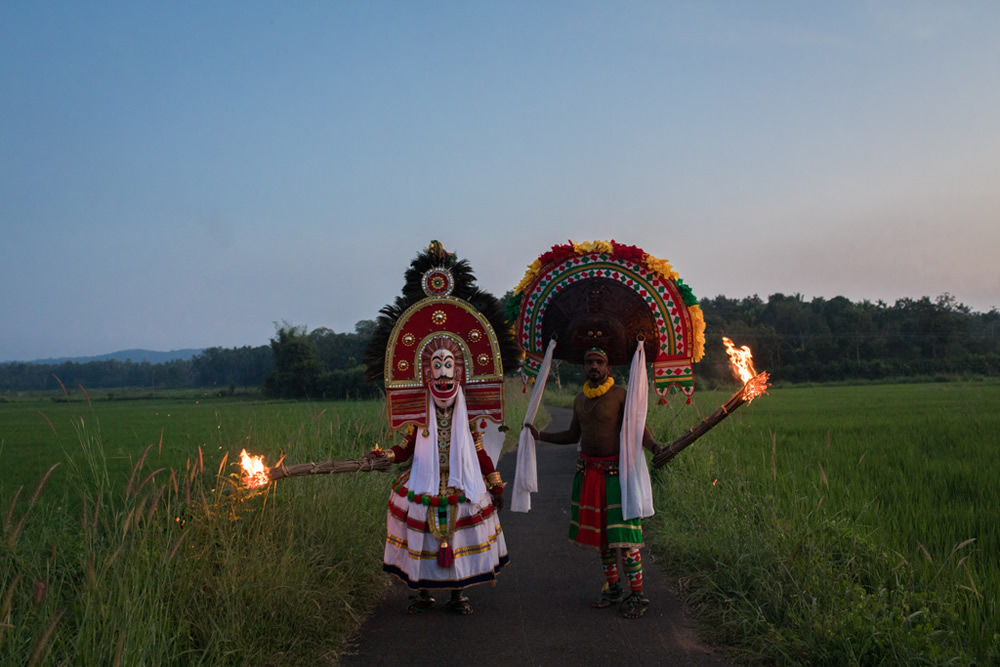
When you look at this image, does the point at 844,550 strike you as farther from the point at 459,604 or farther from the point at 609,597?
the point at 459,604

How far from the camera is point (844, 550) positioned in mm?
5172

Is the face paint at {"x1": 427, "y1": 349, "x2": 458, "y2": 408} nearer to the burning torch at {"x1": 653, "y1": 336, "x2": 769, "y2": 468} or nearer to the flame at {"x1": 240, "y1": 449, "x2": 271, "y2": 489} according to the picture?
Result: the flame at {"x1": 240, "y1": 449, "x2": 271, "y2": 489}

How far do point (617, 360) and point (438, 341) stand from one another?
1443 millimetres

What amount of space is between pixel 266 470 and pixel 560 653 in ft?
7.62

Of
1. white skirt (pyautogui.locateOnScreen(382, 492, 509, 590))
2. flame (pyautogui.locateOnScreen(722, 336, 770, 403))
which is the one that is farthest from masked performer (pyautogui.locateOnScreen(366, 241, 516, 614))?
flame (pyautogui.locateOnScreen(722, 336, 770, 403))

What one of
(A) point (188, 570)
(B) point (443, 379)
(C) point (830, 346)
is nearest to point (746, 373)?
(B) point (443, 379)

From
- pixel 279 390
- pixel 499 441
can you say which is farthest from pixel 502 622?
pixel 279 390

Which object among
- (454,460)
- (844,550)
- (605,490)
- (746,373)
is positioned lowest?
(844,550)

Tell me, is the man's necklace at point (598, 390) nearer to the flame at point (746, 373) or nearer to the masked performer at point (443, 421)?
the masked performer at point (443, 421)

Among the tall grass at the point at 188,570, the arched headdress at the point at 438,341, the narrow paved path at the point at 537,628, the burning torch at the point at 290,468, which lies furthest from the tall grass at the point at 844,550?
the tall grass at the point at 188,570

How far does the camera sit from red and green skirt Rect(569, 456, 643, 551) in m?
5.38

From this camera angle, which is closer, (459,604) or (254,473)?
(254,473)

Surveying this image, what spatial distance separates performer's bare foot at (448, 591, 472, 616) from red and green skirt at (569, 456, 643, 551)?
3.26ft

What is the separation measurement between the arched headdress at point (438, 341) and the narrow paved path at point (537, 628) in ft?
4.78
